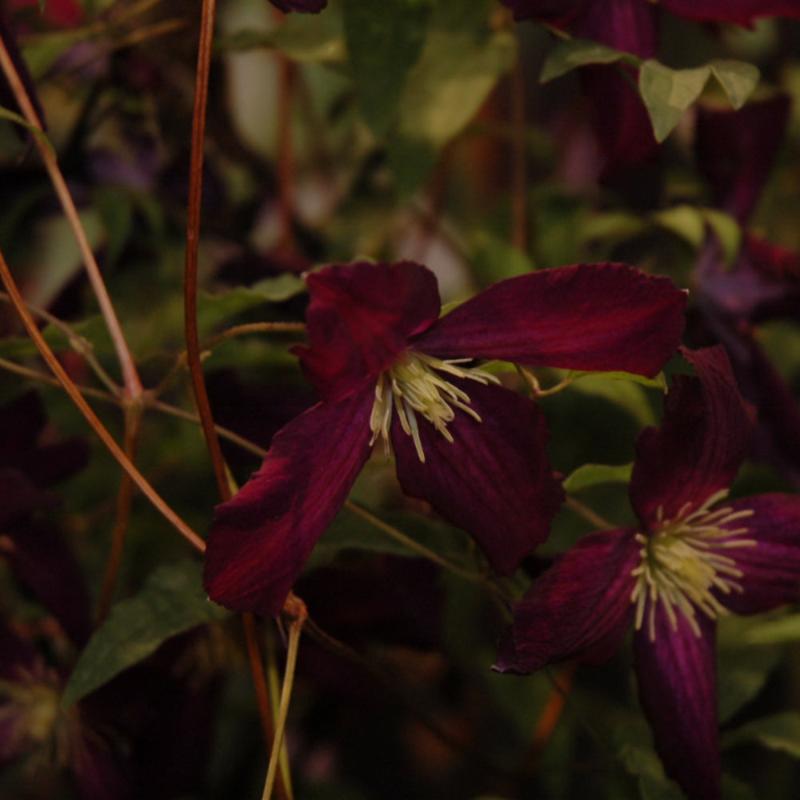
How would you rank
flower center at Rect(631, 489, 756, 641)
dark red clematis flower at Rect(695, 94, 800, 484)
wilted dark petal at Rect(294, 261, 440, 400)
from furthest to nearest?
dark red clematis flower at Rect(695, 94, 800, 484), flower center at Rect(631, 489, 756, 641), wilted dark petal at Rect(294, 261, 440, 400)

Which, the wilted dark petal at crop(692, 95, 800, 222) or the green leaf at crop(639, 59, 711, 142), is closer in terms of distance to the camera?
the green leaf at crop(639, 59, 711, 142)

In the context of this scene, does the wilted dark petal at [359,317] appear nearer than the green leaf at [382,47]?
Yes

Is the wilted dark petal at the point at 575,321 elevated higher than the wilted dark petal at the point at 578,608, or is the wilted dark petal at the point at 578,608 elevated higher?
the wilted dark petal at the point at 575,321

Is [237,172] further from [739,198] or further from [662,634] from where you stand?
[662,634]

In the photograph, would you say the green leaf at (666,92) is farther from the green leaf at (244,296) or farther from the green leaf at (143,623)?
the green leaf at (143,623)

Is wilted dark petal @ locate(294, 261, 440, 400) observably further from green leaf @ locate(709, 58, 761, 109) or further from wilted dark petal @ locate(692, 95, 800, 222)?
wilted dark petal @ locate(692, 95, 800, 222)

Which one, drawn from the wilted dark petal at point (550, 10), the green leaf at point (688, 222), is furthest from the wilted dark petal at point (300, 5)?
the green leaf at point (688, 222)

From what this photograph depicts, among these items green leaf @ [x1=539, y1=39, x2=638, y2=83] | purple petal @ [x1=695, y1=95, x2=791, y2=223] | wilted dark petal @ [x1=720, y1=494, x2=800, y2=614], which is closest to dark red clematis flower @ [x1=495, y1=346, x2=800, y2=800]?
wilted dark petal @ [x1=720, y1=494, x2=800, y2=614]
